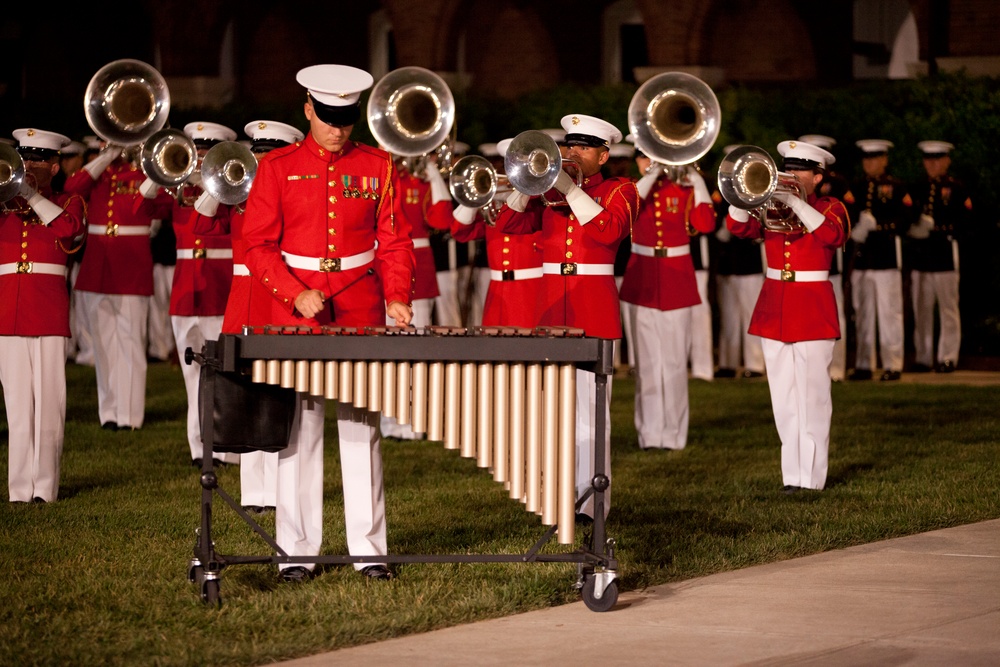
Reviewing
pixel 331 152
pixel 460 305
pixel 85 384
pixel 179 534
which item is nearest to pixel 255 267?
pixel 331 152

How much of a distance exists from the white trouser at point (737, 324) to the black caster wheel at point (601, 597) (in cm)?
999

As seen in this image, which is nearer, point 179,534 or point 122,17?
point 179,534

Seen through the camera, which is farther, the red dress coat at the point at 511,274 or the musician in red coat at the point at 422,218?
the musician in red coat at the point at 422,218

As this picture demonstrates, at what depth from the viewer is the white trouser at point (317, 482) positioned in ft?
22.9

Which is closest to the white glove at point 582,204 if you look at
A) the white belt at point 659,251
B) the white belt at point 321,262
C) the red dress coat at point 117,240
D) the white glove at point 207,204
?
the white belt at point 321,262

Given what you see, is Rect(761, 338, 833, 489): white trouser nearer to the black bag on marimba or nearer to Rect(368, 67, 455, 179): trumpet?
Rect(368, 67, 455, 179): trumpet

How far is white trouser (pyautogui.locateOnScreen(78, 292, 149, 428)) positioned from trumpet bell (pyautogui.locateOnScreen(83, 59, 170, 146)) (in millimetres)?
2422

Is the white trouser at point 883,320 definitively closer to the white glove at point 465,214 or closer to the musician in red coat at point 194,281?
the white glove at point 465,214

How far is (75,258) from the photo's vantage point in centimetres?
1786

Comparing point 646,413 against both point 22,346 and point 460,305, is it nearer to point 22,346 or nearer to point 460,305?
point 22,346

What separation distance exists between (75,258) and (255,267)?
1143cm

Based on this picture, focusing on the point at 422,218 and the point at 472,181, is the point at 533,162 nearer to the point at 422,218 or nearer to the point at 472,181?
the point at 472,181

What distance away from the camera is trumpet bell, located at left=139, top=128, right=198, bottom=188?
9.90 meters

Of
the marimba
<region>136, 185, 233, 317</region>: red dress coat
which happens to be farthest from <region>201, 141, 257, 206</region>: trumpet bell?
the marimba
